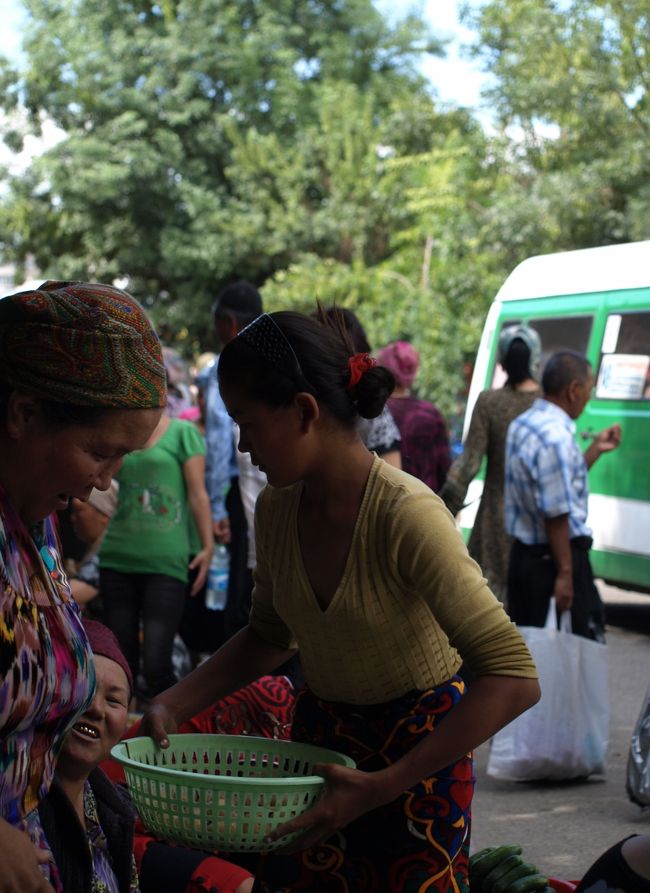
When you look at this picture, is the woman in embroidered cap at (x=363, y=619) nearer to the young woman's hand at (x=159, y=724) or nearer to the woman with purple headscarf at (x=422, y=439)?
the young woman's hand at (x=159, y=724)

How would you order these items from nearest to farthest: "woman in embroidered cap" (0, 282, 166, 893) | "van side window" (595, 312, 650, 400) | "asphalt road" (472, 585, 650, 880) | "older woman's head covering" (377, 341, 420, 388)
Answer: "woman in embroidered cap" (0, 282, 166, 893) → "asphalt road" (472, 585, 650, 880) → "older woman's head covering" (377, 341, 420, 388) → "van side window" (595, 312, 650, 400)

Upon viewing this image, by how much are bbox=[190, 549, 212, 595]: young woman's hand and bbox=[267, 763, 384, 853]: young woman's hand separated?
4214mm

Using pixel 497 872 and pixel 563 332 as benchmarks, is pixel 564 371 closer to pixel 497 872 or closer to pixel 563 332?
pixel 497 872

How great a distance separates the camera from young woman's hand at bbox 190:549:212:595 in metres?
6.52

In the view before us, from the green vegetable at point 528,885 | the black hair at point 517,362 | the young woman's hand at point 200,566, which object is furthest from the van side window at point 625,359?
the green vegetable at point 528,885

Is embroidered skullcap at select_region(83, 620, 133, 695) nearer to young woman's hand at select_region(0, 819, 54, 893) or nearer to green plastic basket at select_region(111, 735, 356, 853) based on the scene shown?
green plastic basket at select_region(111, 735, 356, 853)

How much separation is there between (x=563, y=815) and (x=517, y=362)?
2549 mm

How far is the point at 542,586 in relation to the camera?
634 centimetres

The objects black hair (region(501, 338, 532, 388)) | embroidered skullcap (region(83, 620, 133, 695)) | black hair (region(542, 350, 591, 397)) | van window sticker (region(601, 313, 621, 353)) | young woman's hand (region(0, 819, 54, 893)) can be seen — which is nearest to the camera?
young woman's hand (region(0, 819, 54, 893))

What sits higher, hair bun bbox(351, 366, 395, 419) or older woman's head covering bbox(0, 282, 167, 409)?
older woman's head covering bbox(0, 282, 167, 409)

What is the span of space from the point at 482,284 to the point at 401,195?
5477mm

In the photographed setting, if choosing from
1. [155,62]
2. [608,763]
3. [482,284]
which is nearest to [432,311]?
[482,284]

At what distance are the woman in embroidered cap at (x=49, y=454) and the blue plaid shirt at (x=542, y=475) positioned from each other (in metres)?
4.39

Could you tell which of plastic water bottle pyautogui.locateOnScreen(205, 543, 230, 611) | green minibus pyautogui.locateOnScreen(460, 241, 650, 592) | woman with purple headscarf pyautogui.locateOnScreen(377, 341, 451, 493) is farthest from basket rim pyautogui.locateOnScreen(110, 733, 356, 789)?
green minibus pyautogui.locateOnScreen(460, 241, 650, 592)
